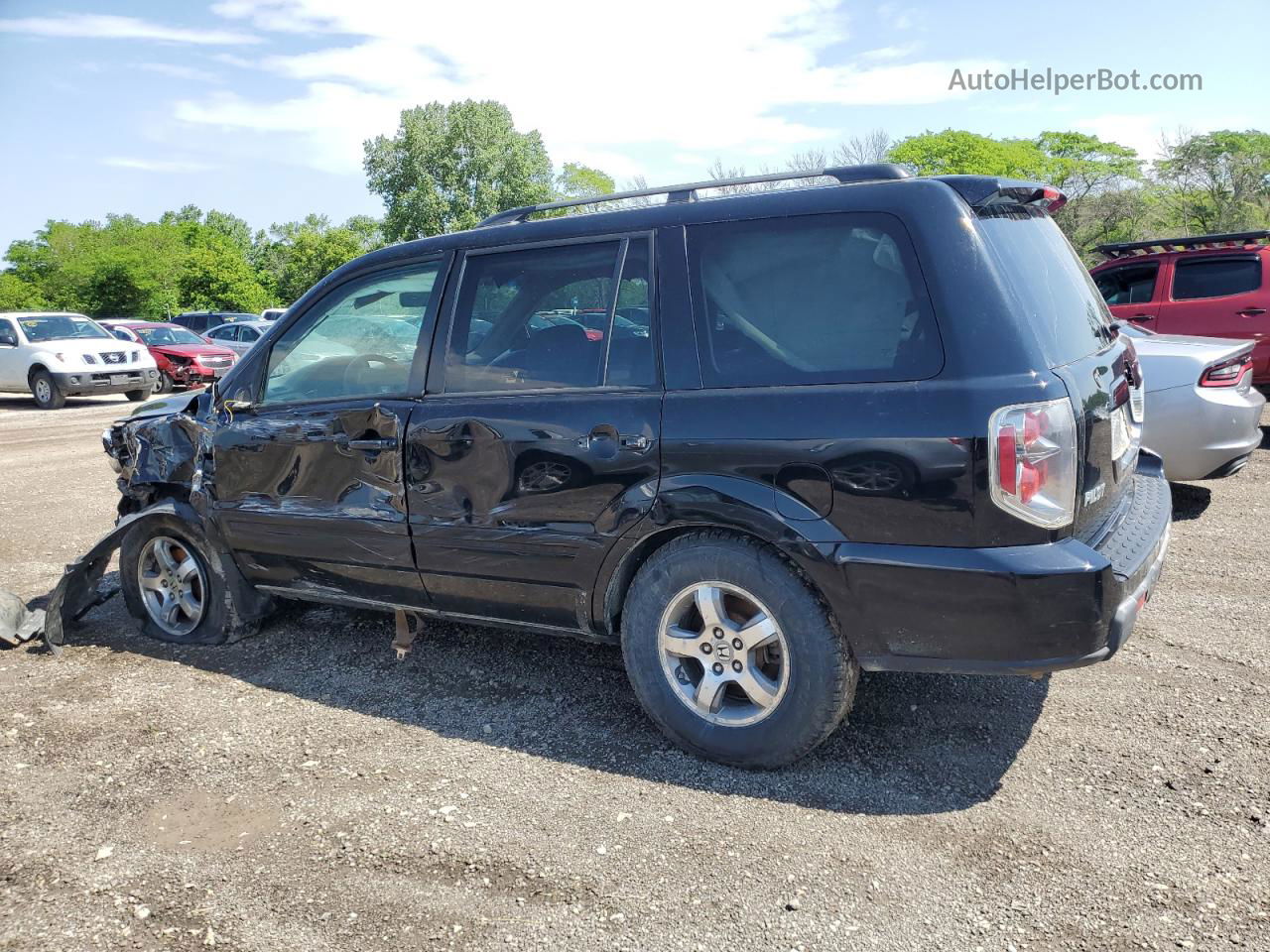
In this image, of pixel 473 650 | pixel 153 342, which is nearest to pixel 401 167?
pixel 153 342

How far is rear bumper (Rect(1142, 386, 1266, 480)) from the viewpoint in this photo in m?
6.25

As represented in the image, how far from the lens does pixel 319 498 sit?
13.6 ft

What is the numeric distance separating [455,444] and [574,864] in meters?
1.63

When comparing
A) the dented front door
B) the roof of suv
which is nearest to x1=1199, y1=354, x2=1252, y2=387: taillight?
the roof of suv

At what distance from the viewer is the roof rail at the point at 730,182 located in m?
3.22

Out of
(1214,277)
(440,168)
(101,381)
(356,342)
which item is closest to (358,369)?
(356,342)

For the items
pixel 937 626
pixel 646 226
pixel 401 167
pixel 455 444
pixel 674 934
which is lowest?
pixel 674 934

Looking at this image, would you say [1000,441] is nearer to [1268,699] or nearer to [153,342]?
[1268,699]

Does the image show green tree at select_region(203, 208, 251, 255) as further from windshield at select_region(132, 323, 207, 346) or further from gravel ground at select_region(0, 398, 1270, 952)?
gravel ground at select_region(0, 398, 1270, 952)

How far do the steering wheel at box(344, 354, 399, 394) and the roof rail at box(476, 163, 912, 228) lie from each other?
0.72 meters

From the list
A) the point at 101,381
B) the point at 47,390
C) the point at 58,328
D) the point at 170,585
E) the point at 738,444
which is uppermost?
the point at 58,328

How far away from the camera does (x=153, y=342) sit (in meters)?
21.4

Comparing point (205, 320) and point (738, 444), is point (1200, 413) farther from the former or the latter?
point (205, 320)

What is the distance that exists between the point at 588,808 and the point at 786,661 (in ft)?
2.62
